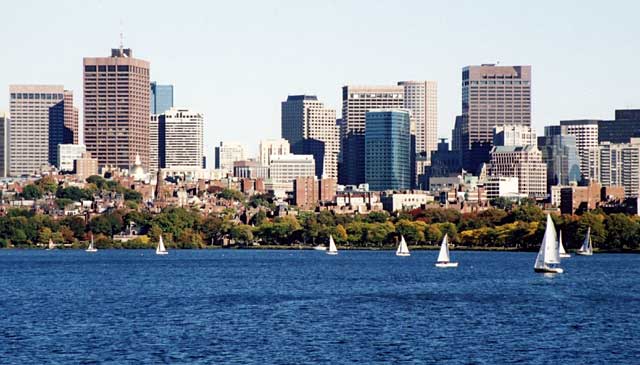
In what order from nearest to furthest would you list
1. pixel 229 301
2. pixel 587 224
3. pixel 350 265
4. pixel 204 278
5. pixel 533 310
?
pixel 533 310 → pixel 229 301 → pixel 204 278 → pixel 350 265 → pixel 587 224

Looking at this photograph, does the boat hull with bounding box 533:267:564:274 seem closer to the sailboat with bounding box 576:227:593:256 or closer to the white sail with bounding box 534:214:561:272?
the white sail with bounding box 534:214:561:272

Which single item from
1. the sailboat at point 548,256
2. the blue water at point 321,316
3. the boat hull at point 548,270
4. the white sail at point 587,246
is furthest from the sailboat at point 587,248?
the boat hull at point 548,270

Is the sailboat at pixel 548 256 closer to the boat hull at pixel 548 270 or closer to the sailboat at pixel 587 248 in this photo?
the boat hull at pixel 548 270

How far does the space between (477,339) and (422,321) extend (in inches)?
340

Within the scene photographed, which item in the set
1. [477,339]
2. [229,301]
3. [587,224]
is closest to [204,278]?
[229,301]

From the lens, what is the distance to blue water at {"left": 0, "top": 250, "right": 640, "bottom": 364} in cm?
6662

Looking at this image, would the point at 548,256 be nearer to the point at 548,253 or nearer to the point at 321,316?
the point at 548,253

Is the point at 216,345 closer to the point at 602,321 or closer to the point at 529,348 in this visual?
the point at 529,348

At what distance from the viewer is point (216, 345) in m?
69.1

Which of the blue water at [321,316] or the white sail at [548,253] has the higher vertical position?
the white sail at [548,253]

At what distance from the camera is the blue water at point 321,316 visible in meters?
66.6

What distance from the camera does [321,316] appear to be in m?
83.1

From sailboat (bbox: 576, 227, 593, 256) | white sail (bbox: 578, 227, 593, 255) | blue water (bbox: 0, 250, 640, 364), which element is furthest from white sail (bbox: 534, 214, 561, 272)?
sailboat (bbox: 576, 227, 593, 256)

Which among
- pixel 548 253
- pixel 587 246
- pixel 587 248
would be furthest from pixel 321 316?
pixel 587 248
